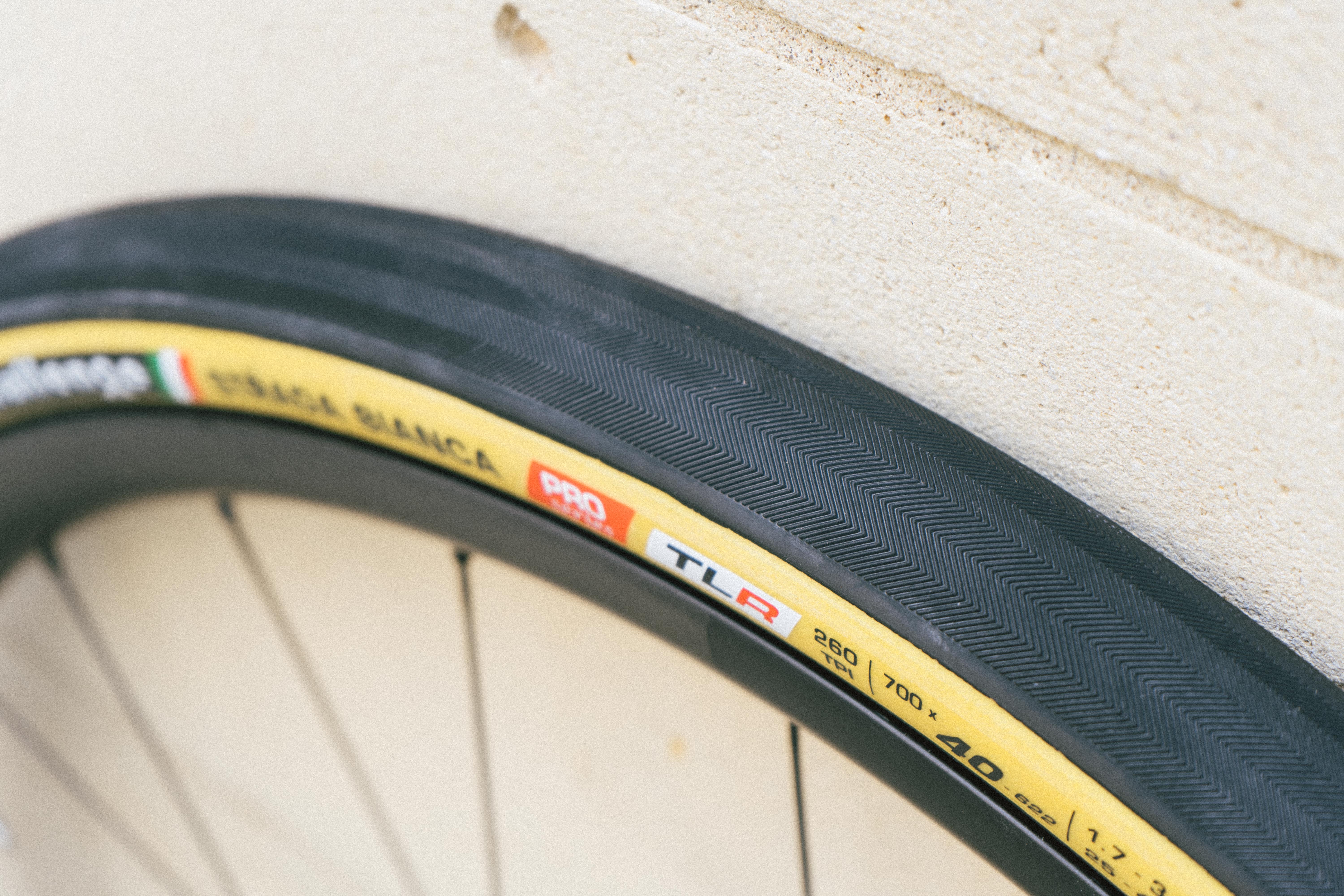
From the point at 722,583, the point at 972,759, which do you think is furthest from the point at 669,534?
the point at 972,759

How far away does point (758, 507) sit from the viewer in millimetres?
349

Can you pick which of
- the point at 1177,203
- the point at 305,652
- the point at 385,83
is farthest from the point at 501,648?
the point at 1177,203

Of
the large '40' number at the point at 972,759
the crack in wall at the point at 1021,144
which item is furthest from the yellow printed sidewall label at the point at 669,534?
the crack in wall at the point at 1021,144

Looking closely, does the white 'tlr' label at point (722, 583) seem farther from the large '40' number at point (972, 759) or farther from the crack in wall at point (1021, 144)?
the crack in wall at point (1021, 144)

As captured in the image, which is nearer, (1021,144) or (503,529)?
(1021,144)

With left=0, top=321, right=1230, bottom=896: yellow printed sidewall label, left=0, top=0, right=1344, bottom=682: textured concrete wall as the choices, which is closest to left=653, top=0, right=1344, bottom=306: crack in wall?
left=0, top=0, right=1344, bottom=682: textured concrete wall

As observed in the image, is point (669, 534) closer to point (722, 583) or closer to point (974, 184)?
point (722, 583)

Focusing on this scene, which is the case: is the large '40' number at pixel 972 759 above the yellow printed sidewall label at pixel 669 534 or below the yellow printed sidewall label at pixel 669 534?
below

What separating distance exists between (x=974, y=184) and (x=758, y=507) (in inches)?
5.3

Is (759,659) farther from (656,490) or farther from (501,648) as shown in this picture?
(501,648)

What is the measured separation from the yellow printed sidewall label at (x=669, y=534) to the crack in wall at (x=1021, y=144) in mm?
159

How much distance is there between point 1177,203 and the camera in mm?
298

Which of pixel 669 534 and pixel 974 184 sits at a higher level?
pixel 974 184

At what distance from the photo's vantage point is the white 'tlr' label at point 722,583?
0.35 m
